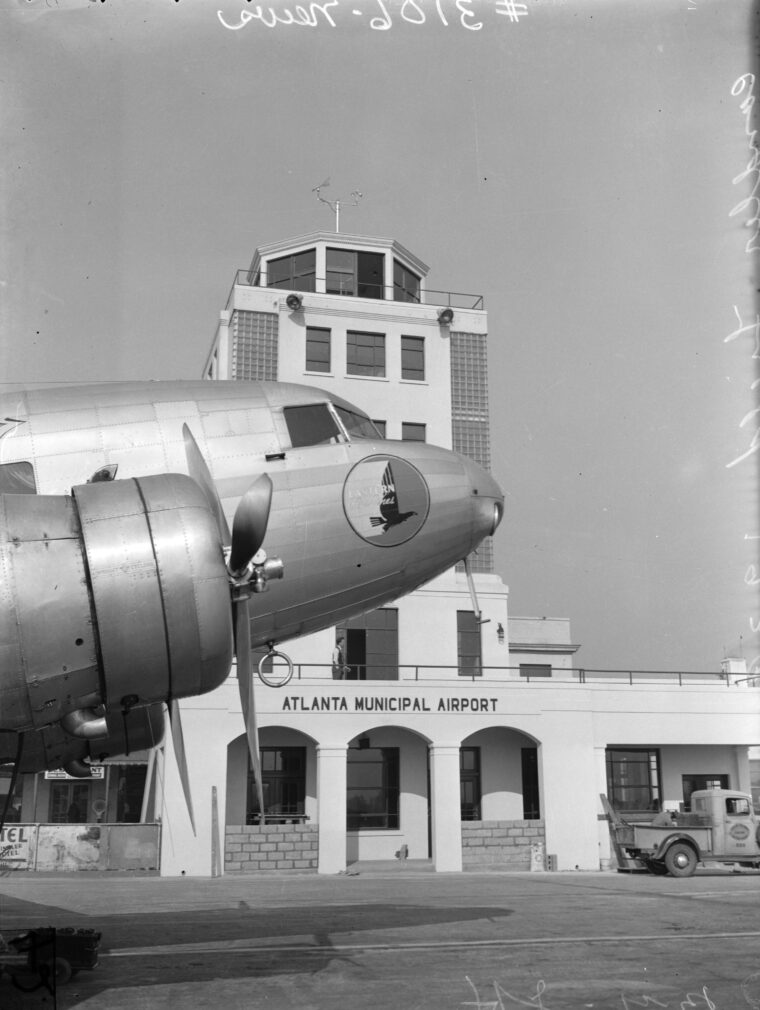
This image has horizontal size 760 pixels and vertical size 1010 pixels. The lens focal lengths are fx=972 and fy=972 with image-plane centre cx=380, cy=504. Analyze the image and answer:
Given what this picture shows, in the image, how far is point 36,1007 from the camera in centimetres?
914

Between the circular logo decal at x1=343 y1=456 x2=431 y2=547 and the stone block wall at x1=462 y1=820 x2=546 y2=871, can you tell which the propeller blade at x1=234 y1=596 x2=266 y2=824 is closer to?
the circular logo decal at x1=343 y1=456 x2=431 y2=547

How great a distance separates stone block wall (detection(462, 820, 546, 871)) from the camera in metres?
32.3

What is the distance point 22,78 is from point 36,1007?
373 inches

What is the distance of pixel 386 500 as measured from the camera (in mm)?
13336

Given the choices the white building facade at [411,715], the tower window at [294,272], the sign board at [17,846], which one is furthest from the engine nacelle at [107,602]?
the tower window at [294,272]

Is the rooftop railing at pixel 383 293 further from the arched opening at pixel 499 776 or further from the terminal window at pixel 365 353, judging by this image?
the arched opening at pixel 499 776

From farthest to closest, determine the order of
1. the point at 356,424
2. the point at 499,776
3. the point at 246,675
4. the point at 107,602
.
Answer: the point at 499,776, the point at 356,424, the point at 246,675, the point at 107,602

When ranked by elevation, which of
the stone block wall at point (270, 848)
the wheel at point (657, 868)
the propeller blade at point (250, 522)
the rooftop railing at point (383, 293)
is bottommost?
the wheel at point (657, 868)

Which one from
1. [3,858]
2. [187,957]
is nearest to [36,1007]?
[187,957]

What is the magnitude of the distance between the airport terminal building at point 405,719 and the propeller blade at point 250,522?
869 inches

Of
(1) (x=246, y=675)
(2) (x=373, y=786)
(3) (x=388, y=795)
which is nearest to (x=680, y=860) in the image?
(3) (x=388, y=795)

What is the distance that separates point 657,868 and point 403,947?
65.9 ft

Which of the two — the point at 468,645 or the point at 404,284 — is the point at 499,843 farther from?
the point at 404,284

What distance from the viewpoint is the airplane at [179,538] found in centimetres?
764
